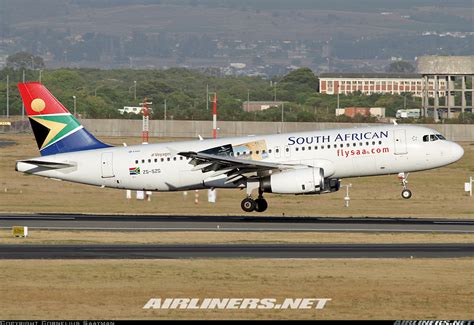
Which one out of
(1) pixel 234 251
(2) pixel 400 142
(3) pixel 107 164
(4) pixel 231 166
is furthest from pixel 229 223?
(1) pixel 234 251

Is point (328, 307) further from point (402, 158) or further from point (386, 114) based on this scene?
point (386, 114)

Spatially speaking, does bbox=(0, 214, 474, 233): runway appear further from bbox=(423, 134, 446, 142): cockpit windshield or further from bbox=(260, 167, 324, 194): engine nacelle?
bbox=(423, 134, 446, 142): cockpit windshield

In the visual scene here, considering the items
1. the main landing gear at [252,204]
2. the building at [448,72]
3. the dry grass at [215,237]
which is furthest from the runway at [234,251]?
the building at [448,72]

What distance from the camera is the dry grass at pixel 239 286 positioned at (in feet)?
107

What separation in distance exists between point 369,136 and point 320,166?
9.37 ft

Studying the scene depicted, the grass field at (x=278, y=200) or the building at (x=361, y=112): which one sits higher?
the grass field at (x=278, y=200)

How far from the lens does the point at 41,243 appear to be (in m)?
48.2

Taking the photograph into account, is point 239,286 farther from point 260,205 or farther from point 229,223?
point 260,205

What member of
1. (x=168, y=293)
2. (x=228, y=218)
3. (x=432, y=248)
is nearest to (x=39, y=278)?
(x=168, y=293)

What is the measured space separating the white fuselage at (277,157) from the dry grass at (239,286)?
18.3 m

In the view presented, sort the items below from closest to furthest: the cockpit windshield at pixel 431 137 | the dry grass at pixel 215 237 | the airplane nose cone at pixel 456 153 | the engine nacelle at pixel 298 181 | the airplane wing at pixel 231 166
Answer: the dry grass at pixel 215 237 → the engine nacelle at pixel 298 181 → the airplane wing at pixel 231 166 → the cockpit windshield at pixel 431 137 → the airplane nose cone at pixel 456 153

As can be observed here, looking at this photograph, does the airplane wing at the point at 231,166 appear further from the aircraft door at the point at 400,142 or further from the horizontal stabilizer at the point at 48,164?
the horizontal stabilizer at the point at 48,164

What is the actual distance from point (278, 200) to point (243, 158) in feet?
45.3

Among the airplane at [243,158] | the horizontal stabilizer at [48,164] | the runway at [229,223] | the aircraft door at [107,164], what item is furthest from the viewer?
the aircraft door at [107,164]
